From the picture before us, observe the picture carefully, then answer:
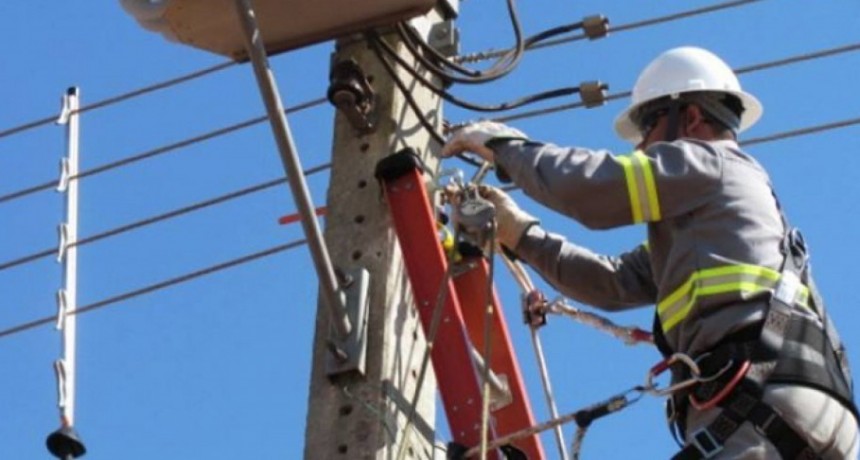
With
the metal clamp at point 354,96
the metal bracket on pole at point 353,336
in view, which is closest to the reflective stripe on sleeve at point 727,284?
the metal bracket on pole at point 353,336

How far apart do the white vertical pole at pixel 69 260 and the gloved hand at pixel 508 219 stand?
137cm

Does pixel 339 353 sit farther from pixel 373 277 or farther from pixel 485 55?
pixel 485 55

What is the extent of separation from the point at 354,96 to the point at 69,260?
5.51 ft

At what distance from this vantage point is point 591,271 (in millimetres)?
6699

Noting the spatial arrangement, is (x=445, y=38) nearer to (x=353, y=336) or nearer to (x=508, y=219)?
(x=508, y=219)

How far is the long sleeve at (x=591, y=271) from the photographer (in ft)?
21.8

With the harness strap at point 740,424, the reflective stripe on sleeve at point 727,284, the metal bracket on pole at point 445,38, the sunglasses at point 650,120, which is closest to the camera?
the harness strap at point 740,424

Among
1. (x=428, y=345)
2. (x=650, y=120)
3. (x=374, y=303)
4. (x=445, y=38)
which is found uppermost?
(x=445, y=38)

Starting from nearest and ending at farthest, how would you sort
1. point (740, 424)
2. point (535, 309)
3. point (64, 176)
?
point (740, 424) < point (535, 309) < point (64, 176)

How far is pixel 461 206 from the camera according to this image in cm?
618

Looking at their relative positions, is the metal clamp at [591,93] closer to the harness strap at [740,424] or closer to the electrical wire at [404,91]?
the electrical wire at [404,91]

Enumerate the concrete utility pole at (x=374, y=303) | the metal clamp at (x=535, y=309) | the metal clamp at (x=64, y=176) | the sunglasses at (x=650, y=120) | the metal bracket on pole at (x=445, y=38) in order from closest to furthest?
the concrete utility pole at (x=374, y=303)
the sunglasses at (x=650, y=120)
the metal clamp at (x=535, y=309)
the metal bracket on pole at (x=445, y=38)
the metal clamp at (x=64, y=176)

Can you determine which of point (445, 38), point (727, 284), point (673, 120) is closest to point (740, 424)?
point (727, 284)

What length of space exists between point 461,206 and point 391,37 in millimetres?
872
